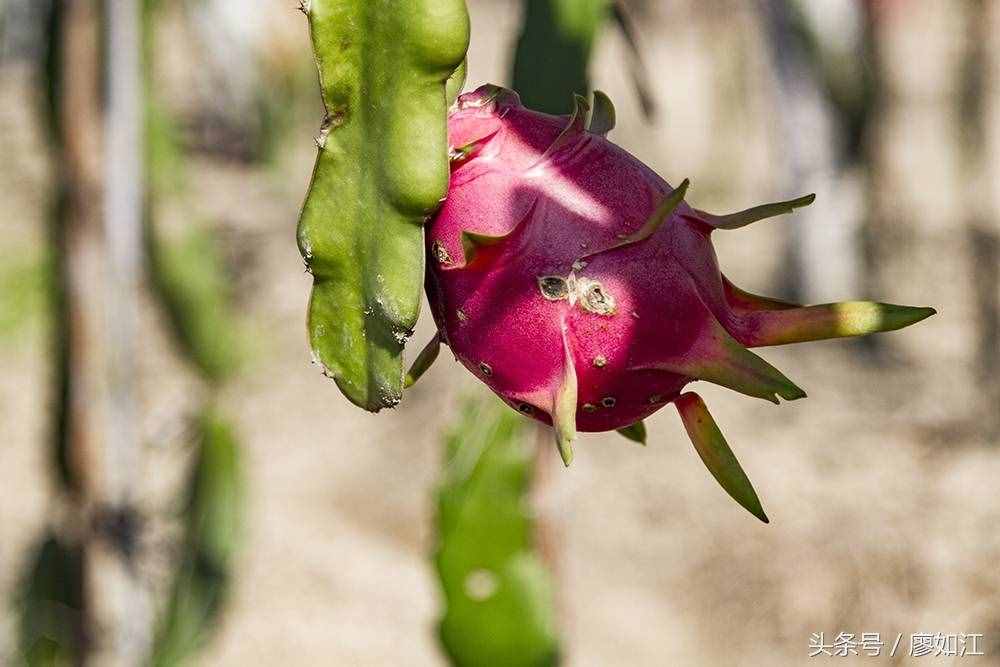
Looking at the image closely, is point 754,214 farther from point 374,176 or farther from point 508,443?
point 508,443

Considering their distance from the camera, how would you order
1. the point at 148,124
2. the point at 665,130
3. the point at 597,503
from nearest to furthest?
the point at 148,124
the point at 597,503
the point at 665,130

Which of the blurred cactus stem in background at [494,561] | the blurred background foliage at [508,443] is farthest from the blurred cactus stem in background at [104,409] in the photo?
the blurred cactus stem in background at [494,561]

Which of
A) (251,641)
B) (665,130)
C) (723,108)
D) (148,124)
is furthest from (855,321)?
(665,130)

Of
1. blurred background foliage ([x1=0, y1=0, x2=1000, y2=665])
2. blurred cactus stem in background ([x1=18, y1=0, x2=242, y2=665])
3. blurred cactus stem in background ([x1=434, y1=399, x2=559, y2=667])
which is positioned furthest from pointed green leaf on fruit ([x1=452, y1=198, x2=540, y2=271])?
blurred cactus stem in background ([x1=18, y1=0, x2=242, y2=665])

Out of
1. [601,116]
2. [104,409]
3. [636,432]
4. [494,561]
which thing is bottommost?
[104,409]

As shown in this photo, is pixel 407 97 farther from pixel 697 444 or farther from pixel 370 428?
pixel 370 428

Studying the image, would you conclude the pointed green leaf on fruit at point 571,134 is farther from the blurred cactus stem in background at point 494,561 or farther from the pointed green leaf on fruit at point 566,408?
the blurred cactus stem in background at point 494,561

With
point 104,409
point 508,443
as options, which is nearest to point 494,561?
point 508,443

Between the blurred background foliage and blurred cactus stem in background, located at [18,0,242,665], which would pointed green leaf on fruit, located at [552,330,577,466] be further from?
blurred cactus stem in background, located at [18,0,242,665]
